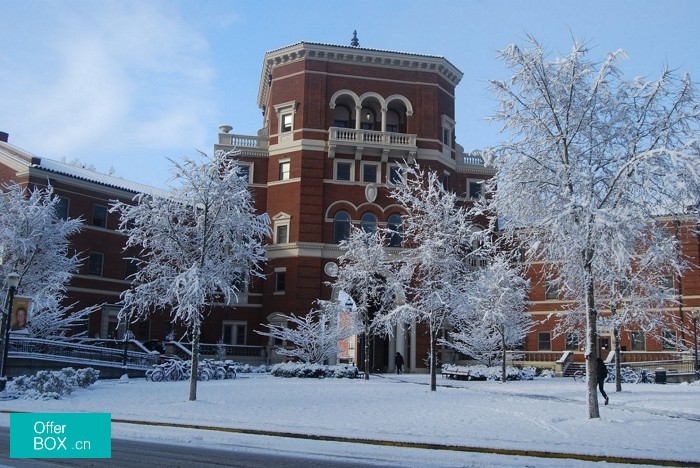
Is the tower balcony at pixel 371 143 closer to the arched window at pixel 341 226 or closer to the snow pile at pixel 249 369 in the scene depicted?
the arched window at pixel 341 226

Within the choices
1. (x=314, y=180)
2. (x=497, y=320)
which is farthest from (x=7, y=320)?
(x=314, y=180)

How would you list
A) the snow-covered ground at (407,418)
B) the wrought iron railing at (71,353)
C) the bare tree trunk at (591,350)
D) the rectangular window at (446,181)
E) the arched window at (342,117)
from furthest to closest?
1. the arched window at (342,117)
2. the rectangular window at (446,181)
3. the wrought iron railing at (71,353)
4. the bare tree trunk at (591,350)
5. the snow-covered ground at (407,418)

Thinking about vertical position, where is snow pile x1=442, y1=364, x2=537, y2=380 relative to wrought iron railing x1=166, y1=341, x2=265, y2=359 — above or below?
below

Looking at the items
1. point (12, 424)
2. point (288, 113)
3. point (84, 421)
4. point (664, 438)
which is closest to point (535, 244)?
point (664, 438)

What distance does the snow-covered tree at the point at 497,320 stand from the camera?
34719 millimetres

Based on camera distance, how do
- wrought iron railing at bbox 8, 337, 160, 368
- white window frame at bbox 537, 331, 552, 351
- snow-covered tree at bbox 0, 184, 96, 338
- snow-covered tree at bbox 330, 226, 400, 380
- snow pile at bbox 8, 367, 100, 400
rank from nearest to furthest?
snow pile at bbox 8, 367, 100, 400, wrought iron railing at bbox 8, 337, 160, 368, snow-covered tree at bbox 0, 184, 96, 338, snow-covered tree at bbox 330, 226, 400, 380, white window frame at bbox 537, 331, 552, 351

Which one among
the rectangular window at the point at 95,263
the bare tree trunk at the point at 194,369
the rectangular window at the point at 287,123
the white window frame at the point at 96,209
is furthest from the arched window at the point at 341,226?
the bare tree trunk at the point at 194,369

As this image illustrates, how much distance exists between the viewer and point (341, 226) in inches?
1841

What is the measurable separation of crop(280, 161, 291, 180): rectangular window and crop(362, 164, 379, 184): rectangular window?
17.3 feet

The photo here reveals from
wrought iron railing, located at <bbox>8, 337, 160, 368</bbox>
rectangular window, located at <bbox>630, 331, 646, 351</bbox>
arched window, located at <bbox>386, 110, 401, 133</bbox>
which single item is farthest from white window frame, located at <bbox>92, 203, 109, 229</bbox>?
rectangular window, located at <bbox>630, 331, 646, 351</bbox>

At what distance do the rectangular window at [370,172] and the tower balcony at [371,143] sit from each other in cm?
80

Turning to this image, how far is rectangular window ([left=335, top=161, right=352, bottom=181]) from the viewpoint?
155 ft

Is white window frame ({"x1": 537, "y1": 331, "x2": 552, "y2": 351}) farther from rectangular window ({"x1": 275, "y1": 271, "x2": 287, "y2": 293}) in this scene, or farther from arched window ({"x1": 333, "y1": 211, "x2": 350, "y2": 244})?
rectangular window ({"x1": 275, "y1": 271, "x2": 287, "y2": 293})

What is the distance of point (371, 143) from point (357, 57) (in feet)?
21.2
